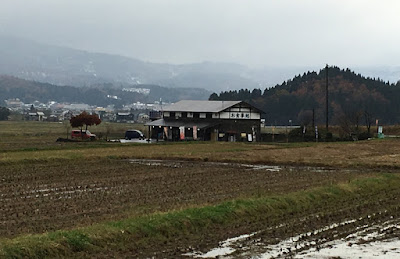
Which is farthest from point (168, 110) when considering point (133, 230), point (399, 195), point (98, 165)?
point (133, 230)

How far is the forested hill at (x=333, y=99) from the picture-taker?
96175 mm

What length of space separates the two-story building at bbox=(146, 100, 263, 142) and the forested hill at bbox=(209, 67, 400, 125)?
3571 cm

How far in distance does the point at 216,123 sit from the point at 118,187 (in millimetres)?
39440

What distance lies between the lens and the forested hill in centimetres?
9618

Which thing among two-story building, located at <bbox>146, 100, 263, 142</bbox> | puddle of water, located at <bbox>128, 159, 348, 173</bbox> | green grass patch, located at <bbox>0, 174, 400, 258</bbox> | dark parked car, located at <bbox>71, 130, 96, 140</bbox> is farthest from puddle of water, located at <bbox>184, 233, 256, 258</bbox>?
two-story building, located at <bbox>146, 100, 263, 142</bbox>

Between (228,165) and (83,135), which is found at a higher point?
(83,135)

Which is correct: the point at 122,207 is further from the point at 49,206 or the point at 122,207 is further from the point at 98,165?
the point at 98,165

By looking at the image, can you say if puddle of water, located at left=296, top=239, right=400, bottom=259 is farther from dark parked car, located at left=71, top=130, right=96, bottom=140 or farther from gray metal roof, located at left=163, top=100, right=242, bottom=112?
gray metal roof, located at left=163, top=100, right=242, bottom=112

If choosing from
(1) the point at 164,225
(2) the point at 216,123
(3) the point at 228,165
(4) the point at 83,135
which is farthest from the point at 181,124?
(1) the point at 164,225

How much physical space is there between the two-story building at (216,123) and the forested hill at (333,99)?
35705 mm

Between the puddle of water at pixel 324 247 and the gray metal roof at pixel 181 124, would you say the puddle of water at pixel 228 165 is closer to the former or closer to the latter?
the puddle of water at pixel 324 247

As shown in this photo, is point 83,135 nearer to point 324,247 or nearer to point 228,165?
point 228,165

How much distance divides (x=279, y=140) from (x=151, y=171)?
3454 centimetres

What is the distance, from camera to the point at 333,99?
101m
